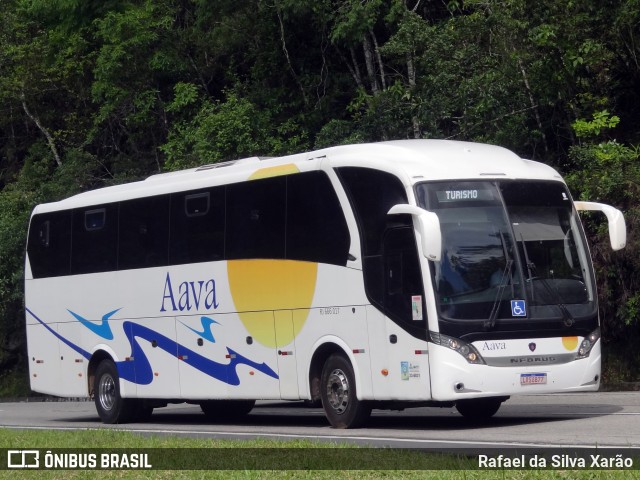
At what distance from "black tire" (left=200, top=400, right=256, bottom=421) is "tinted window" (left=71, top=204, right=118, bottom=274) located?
2.92 m

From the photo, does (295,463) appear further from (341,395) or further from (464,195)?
(464,195)

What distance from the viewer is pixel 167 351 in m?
19.9

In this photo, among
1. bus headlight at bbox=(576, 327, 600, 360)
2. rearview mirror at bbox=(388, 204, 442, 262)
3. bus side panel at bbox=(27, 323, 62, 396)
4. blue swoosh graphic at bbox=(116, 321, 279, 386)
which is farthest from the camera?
bus side panel at bbox=(27, 323, 62, 396)

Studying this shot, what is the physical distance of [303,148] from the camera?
102 ft

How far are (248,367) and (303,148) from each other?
13.3m

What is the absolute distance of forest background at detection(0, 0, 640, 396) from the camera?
23906 mm

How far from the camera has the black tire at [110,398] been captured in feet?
68.8

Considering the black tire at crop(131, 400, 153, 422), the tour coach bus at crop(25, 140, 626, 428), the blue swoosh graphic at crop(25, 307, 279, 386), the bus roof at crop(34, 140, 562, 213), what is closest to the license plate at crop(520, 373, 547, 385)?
the tour coach bus at crop(25, 140, 626, 428)

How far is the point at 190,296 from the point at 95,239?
2966mm

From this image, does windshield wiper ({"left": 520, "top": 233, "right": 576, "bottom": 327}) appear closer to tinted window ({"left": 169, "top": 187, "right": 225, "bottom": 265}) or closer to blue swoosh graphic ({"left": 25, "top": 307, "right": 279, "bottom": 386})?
blue swoosh graphic ({"left": 25, "top": 307, "right": 279, "bottom": 386})

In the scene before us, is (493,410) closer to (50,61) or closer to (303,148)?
(303,148)

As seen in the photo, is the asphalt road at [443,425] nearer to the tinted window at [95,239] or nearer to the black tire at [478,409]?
the black tire at [478,409]

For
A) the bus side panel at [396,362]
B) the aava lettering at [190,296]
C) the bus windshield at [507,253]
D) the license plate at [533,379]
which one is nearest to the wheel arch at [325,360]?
the bus side panel at [396,362]

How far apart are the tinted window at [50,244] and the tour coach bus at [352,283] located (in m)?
1.20
